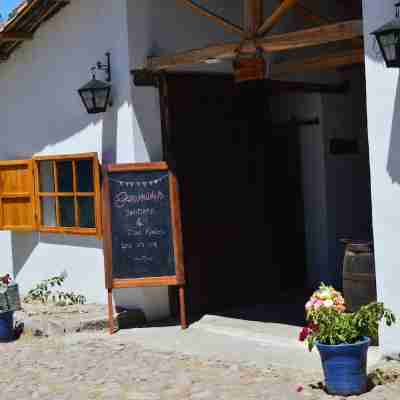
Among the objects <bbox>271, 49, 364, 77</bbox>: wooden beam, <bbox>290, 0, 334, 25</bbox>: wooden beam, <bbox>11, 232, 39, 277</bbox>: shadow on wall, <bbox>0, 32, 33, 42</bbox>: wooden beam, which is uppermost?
<bbox>290, 0, 334, 25</bbox>: wooden beam

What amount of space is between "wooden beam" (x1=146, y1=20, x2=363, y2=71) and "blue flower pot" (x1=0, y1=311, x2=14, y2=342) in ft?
9.91

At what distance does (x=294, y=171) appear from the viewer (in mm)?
9969

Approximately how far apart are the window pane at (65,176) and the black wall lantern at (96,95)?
92cm

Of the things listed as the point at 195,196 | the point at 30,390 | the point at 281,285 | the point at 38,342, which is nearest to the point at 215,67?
the point at 195,196

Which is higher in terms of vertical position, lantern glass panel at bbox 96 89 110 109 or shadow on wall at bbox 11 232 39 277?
lantern glass panel at bbox 96 89 110 109

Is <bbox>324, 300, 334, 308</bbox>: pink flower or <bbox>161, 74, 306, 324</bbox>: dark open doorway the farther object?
<bbox>161, 74, 306, 324</bbox>: dark open doorway

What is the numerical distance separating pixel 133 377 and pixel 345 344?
1.96 m

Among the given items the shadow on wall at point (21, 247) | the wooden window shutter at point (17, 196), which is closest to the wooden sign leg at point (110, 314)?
the wooden window shutter at point (17, 196)

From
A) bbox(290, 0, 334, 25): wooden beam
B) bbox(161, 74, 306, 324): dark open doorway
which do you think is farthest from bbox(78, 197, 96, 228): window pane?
bbox(290, 0, 334, 25): wooden beam

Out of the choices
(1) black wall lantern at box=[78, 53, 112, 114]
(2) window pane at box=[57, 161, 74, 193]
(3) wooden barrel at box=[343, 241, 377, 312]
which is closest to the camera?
(3) wooden barrel at box=[343, 241, 377, 312]

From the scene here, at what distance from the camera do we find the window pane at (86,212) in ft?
28.8

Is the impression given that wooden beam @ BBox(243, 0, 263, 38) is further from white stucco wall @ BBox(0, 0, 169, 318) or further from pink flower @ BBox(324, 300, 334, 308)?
pink flower @ BBox(324, 300, 334, 308)

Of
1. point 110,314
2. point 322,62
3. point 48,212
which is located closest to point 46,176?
point 48,212

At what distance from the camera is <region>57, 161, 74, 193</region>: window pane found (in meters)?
9.02
